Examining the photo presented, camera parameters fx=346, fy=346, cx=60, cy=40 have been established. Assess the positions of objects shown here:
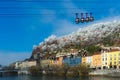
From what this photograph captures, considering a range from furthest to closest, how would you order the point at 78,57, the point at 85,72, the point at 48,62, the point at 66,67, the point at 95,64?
the point at 48,62
the point at 78,57
the point at 95,64
the point at 66,67
the point at 85,72

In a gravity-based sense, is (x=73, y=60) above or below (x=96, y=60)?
above

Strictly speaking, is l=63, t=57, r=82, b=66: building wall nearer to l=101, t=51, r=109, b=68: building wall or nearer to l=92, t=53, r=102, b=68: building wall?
l=92, t=53, r=102, b=68: building wall

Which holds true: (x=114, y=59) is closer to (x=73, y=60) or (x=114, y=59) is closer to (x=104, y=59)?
(x=104, y=59)

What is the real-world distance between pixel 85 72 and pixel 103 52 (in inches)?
697

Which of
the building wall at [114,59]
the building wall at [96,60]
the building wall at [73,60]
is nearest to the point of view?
the building wall at [114,59]

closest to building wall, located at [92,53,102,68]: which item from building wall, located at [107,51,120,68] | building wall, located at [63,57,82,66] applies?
building wall, located at [107,51,120,68]

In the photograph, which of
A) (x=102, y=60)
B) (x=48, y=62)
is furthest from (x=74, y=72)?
(x=48, y=62)

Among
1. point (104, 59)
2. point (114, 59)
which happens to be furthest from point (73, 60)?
point (114, 59)

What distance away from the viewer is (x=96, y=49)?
159 metres

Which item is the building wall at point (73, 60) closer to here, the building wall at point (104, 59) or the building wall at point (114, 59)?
the building wall at point (104, 59)

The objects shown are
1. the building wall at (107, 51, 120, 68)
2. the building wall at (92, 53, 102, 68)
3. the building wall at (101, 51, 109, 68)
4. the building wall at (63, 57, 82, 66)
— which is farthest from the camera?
the building wall at (63, 57, 82, 66)

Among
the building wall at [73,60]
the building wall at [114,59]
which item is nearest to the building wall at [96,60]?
the building wall at [114,59]

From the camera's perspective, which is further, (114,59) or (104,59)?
(104,59)

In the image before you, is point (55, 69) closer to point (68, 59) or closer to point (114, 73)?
point (68, 59)
